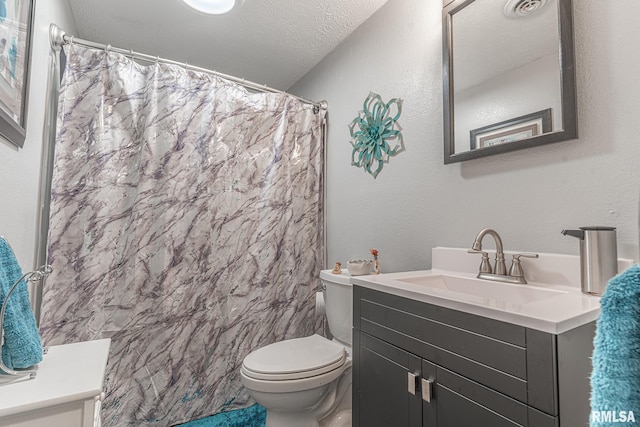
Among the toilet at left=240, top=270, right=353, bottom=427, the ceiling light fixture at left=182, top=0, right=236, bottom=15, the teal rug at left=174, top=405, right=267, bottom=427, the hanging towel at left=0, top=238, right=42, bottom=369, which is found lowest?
the teal rug at left=174, top=405, right=267, bottom=427

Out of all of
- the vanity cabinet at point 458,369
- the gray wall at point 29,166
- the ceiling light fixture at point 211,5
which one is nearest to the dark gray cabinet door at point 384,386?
the vanity cabinet at point 458,369

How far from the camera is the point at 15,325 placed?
784 mm

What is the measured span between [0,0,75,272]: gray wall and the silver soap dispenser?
5.78 feet

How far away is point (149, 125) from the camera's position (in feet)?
5.45

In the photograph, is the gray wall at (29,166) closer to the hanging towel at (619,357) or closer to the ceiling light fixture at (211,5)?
the ceiling light fixture at (211,5)

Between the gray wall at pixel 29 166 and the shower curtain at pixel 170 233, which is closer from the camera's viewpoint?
the gray wall at pixel 29 166

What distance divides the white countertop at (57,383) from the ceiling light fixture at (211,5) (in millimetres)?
1622

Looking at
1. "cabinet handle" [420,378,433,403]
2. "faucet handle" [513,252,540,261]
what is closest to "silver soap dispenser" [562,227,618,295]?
"faucet handle" [513,252,540,261]

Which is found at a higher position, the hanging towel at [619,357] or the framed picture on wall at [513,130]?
the framed picture on wall at [513,130]

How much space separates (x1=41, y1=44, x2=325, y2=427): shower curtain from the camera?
59.5 inches

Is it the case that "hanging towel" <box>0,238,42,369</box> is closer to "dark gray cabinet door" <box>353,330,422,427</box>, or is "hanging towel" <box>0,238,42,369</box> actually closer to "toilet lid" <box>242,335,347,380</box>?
"toilet lid" <box>242,335,347,380</box>

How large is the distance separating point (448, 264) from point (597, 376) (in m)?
1.13

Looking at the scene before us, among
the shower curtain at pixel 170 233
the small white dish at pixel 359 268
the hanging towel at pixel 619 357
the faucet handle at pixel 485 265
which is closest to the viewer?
the hanging towel at pixel 619 357

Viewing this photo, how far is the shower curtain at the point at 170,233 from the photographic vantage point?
1512 millimetres
